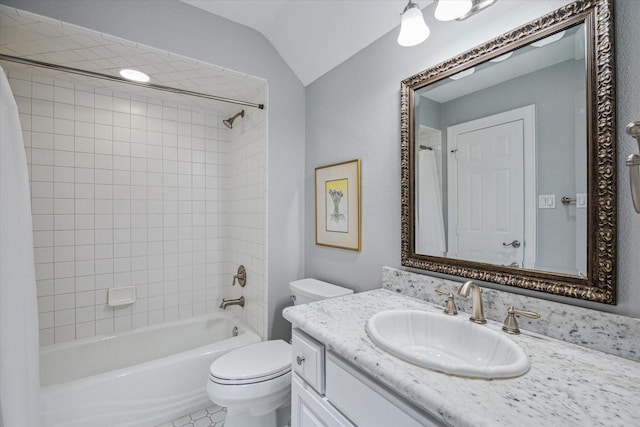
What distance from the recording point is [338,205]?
1.82 meters

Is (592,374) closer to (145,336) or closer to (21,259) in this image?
(21,259)

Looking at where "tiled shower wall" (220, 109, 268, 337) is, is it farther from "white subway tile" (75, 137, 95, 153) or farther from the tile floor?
"white subway tile" (75, 137, 95, 153)

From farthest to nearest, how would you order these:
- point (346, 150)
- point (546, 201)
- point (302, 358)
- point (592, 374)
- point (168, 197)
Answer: point (168, 197) < point (346, 150) < point (302, 358) < point (546, 201) < point (592, 374)

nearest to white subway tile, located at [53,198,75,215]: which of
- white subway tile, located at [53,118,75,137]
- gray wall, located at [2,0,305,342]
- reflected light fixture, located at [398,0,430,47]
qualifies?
white subway tile, located at [53,118,75,137]

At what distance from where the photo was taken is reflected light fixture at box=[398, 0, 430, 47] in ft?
3.60

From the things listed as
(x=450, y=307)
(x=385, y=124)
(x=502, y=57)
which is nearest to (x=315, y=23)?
(x=385, y=124)

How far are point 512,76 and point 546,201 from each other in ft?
1.55

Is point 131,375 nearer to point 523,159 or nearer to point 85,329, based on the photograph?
point 85,329

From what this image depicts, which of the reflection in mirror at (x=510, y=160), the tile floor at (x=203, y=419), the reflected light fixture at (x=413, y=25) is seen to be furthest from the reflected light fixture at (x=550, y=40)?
the tile floor at (x=203, y=419)

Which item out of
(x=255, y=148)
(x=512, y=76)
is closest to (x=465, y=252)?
(x=512, y=76)

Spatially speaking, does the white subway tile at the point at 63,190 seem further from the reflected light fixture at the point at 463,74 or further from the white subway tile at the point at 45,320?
the reflected light fixture at the point at 463,74

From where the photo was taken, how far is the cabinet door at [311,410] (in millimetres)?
887

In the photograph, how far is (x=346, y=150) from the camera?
1.76 m

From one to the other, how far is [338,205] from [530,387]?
1310mm
